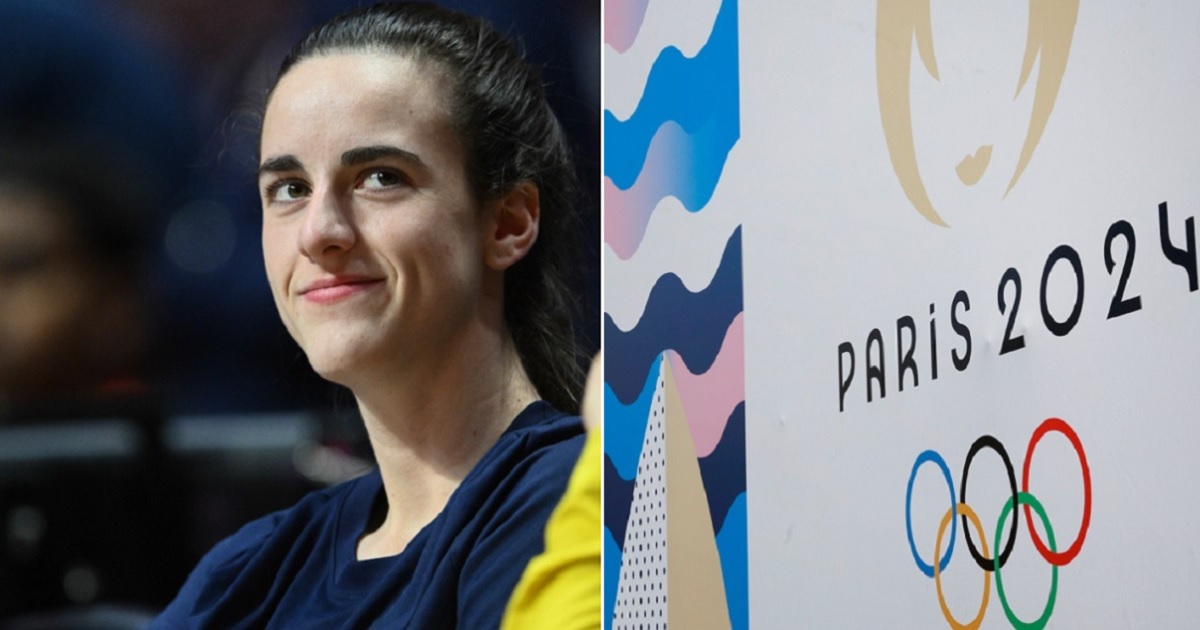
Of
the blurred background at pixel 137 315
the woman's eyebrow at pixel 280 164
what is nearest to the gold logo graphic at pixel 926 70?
the woman's eyebrow at pixel 280 164

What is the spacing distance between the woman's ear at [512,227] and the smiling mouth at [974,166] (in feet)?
2.68

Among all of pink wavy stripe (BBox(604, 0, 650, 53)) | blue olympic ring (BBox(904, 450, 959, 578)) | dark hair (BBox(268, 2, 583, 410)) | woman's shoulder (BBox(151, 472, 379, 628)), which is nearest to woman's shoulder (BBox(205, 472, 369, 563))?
woman's shoulder (BBox(151, 472, 379, 628))

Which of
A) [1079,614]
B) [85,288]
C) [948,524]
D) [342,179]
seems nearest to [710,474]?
[948,524]

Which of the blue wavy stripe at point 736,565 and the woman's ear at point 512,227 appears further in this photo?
the woman's ear at point 512,227

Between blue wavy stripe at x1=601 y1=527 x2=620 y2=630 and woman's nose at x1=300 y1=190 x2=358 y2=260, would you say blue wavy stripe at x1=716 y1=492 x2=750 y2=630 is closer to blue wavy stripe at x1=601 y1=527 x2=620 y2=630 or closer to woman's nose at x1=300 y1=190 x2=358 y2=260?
blue wavy stripe at x1=601 y1=527 x2=620 y2=630

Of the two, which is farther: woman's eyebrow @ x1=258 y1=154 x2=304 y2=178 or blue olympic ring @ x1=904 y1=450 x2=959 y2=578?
woman's eyebrow @ x1=258 y1=154 x2=304 y2=178

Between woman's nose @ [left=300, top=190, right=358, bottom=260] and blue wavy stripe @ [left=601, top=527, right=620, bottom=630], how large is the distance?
1.50ft

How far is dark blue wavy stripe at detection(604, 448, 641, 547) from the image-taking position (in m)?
1.27

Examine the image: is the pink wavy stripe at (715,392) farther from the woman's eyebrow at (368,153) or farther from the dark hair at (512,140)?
the woman's eyebrow at (368,153)

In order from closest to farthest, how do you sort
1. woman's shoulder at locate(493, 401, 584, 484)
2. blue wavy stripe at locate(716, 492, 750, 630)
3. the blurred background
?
blue wavy stripe at locate(716, 492, 750, 630)
woman's shoulder at locate(493, 401, 584, 484)
the blurred background

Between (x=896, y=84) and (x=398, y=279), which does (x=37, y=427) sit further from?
(x=896, y=84)

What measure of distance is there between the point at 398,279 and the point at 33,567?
2.06 ft

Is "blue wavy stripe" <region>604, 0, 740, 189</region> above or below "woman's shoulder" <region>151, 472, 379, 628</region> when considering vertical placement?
above

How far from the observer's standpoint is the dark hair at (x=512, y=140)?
60.8 inches
